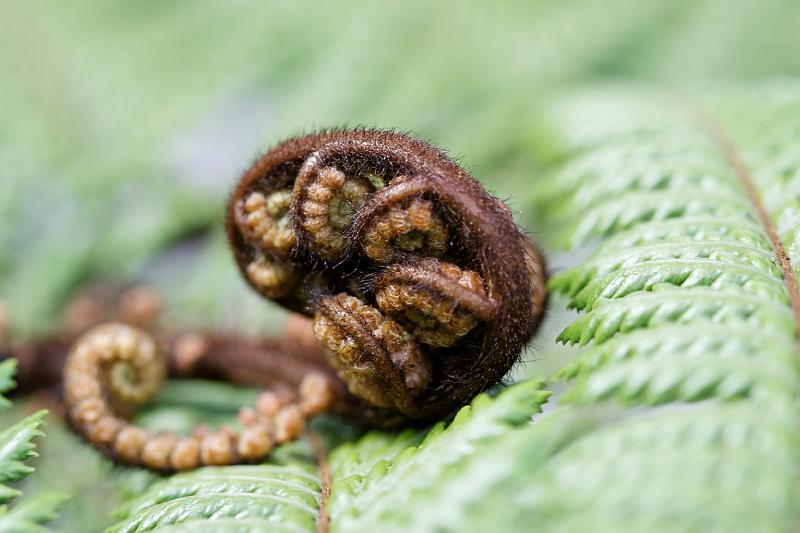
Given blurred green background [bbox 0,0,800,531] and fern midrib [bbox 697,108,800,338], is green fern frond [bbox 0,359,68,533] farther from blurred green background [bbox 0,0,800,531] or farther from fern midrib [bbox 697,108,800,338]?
fern midrib [bbox 697,108,800,338]

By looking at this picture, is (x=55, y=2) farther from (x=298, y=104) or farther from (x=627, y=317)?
(x=627, y=317)

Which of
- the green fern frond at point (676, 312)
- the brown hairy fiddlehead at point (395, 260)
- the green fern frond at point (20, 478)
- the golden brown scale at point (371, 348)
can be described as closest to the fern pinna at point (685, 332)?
the green fern frond at point (676, 312)

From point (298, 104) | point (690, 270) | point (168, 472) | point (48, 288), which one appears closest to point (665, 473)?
point (690, 270)

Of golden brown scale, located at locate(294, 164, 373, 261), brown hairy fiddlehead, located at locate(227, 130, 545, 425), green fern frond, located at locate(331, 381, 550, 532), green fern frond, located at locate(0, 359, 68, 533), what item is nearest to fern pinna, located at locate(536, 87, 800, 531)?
green fern frond, located at locate(331, 381, 550, 532)

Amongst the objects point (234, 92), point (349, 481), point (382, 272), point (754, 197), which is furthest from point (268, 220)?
point (234, 92)

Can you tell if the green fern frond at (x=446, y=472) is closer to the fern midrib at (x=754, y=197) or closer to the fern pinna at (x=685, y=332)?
the fern pinna at (x=685, y=332)
